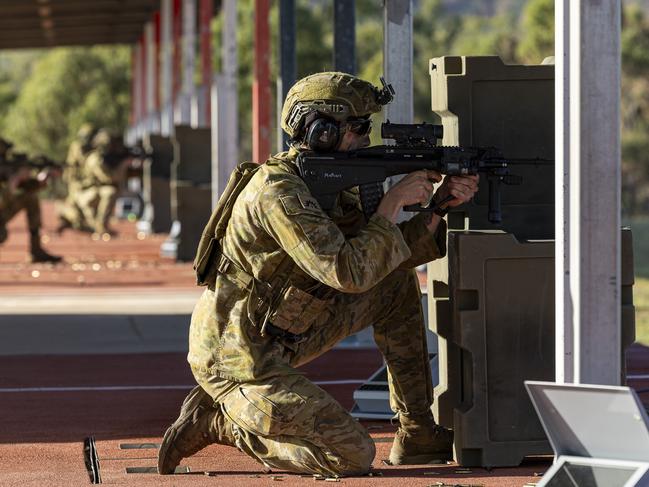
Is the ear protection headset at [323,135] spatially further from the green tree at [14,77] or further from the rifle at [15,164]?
the green tree at [14,77]

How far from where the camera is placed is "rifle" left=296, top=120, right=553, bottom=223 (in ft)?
20.6

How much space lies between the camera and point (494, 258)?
20.8ft

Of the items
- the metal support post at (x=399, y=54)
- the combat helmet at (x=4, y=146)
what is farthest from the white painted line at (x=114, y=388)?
the combat helmet at (x=4, y=146)

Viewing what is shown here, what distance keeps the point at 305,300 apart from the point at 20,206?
15097 mm

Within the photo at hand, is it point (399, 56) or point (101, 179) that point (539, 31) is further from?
point (399, 56)

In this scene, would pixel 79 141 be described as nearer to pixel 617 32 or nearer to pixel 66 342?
pixel 66 342

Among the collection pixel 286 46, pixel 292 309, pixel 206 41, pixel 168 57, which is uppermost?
pixel 168 57

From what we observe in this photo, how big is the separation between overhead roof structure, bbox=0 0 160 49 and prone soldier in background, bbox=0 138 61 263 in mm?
16222

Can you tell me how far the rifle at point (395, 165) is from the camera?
247 inches

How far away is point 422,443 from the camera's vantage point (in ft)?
21.9

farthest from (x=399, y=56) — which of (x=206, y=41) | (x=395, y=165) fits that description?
(x=206, y=41)

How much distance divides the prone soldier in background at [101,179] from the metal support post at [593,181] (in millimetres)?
24457

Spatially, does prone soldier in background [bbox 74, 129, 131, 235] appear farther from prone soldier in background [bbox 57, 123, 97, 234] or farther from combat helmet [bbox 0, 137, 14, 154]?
combat helmet [bbox 0, 137, 14, 154]

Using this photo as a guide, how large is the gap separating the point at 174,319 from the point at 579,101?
896 centimetres
